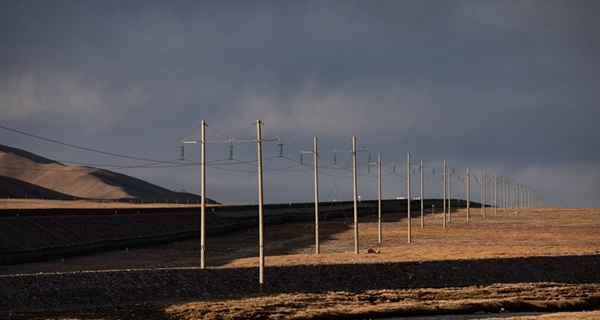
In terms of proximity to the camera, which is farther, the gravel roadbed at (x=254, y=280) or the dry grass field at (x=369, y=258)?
the gravel roadbed at (x=254, y=280)

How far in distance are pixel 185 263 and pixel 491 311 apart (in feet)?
89.2

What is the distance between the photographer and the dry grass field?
131 ft

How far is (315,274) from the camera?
5128 cm

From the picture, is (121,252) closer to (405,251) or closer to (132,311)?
(405,251)

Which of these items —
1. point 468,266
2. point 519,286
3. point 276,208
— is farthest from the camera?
point 276,208

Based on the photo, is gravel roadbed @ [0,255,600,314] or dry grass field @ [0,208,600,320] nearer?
→ dry grass field @ [0,208,600,320]

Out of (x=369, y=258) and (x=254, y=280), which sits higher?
(x=369, y=258)

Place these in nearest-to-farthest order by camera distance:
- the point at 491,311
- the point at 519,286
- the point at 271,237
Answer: the point at 491,311
the point at 519,286
the point at 271,237

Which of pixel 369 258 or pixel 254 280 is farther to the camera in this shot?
pixel 369 258

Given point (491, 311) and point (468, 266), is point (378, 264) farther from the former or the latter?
point (491, 311)

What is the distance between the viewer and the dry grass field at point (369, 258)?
3994 centimetres

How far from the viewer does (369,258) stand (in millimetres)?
63469

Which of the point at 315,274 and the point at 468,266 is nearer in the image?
the point at 315,274

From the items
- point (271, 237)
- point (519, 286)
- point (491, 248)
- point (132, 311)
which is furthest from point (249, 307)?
point (271, 237)
